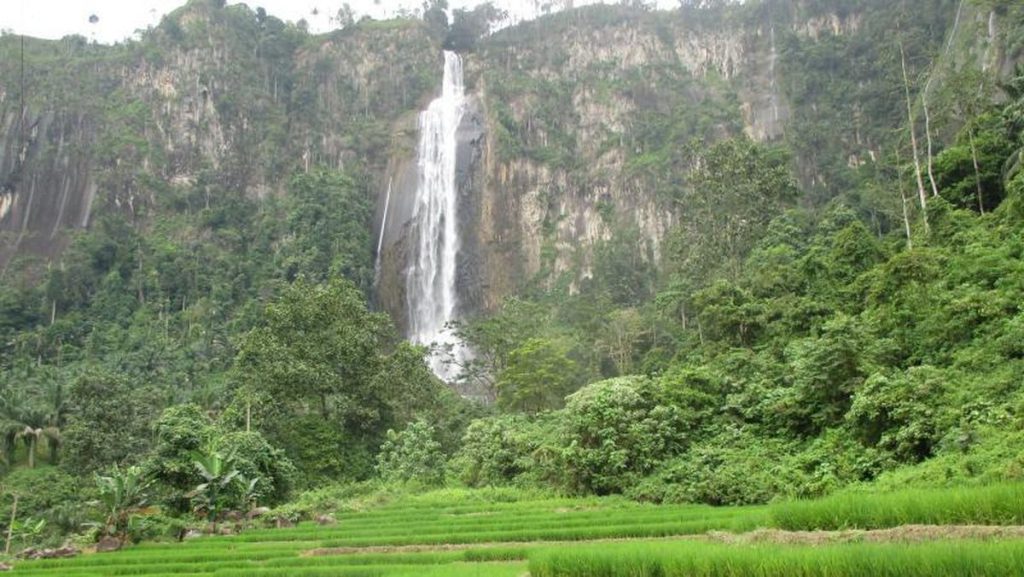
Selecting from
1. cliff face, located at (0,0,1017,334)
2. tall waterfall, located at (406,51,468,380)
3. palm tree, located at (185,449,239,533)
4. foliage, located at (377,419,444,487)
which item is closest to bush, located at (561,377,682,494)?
foliage, located at (377,419,444,487)

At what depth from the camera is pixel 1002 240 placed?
796 inches

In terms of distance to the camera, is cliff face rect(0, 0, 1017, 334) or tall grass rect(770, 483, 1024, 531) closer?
tall grass rect(770, 483, 1024, 531)

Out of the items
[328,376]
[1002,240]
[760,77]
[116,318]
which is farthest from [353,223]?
[1002,240]

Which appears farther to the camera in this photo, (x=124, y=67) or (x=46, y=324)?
(x=124, y=67)

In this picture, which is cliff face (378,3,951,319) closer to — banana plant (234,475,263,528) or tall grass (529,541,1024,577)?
banana plant (234,475,263,528)

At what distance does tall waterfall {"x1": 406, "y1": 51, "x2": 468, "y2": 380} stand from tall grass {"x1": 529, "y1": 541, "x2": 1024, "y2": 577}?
40.5 m

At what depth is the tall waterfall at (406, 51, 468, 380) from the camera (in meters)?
54.2

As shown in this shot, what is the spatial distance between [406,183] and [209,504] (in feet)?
149

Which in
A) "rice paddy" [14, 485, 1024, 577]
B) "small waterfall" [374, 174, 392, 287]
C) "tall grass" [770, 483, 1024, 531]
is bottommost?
"rice paddy" [14, 485, 1024, 577]

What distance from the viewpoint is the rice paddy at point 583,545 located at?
24.0 ft

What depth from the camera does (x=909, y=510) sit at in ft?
29.8

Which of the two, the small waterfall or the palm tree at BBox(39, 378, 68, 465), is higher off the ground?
the small waterfall

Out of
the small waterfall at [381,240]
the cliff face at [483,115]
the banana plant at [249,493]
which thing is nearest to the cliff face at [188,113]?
the cliff face at [483,115]

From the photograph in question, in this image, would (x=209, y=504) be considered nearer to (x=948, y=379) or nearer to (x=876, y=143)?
(x=948, y=379)
